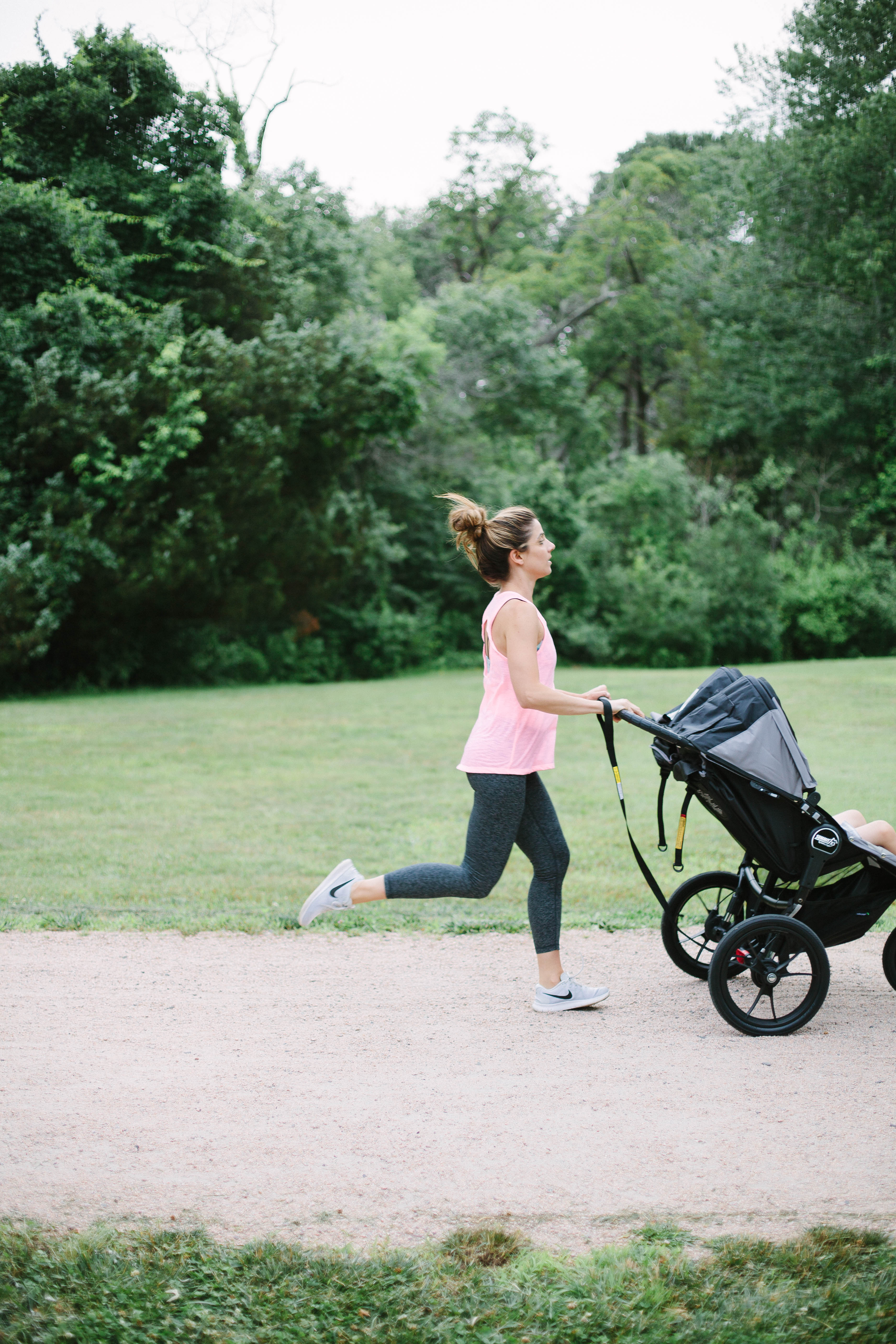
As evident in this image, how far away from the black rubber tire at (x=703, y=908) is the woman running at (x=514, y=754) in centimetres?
45

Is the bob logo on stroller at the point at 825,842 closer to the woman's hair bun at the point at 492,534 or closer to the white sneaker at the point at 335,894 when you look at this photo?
the woman's hair bun at the point at 492,534

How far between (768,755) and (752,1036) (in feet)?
3.45

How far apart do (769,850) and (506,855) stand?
100cm

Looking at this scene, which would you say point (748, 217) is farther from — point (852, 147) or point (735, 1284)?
Answer: point (735, 1284)

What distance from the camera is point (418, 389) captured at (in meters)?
23.2

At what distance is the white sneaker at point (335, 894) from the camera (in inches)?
189

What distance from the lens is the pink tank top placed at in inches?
178

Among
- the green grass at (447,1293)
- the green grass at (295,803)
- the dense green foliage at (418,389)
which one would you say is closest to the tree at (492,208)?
the dense green foliage at (418,389)

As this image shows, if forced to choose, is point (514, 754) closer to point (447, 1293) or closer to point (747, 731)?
point (747, 731)

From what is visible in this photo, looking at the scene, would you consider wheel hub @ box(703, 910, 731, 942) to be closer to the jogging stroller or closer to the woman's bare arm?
the jogging stroller

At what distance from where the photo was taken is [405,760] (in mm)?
12953

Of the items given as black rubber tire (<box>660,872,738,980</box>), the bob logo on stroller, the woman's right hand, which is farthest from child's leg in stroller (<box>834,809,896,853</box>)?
the woman's right hand

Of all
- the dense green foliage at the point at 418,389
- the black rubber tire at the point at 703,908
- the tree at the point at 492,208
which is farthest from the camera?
the tree at the point at 492,208

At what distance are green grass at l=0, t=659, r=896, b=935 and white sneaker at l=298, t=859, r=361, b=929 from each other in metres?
1.31
